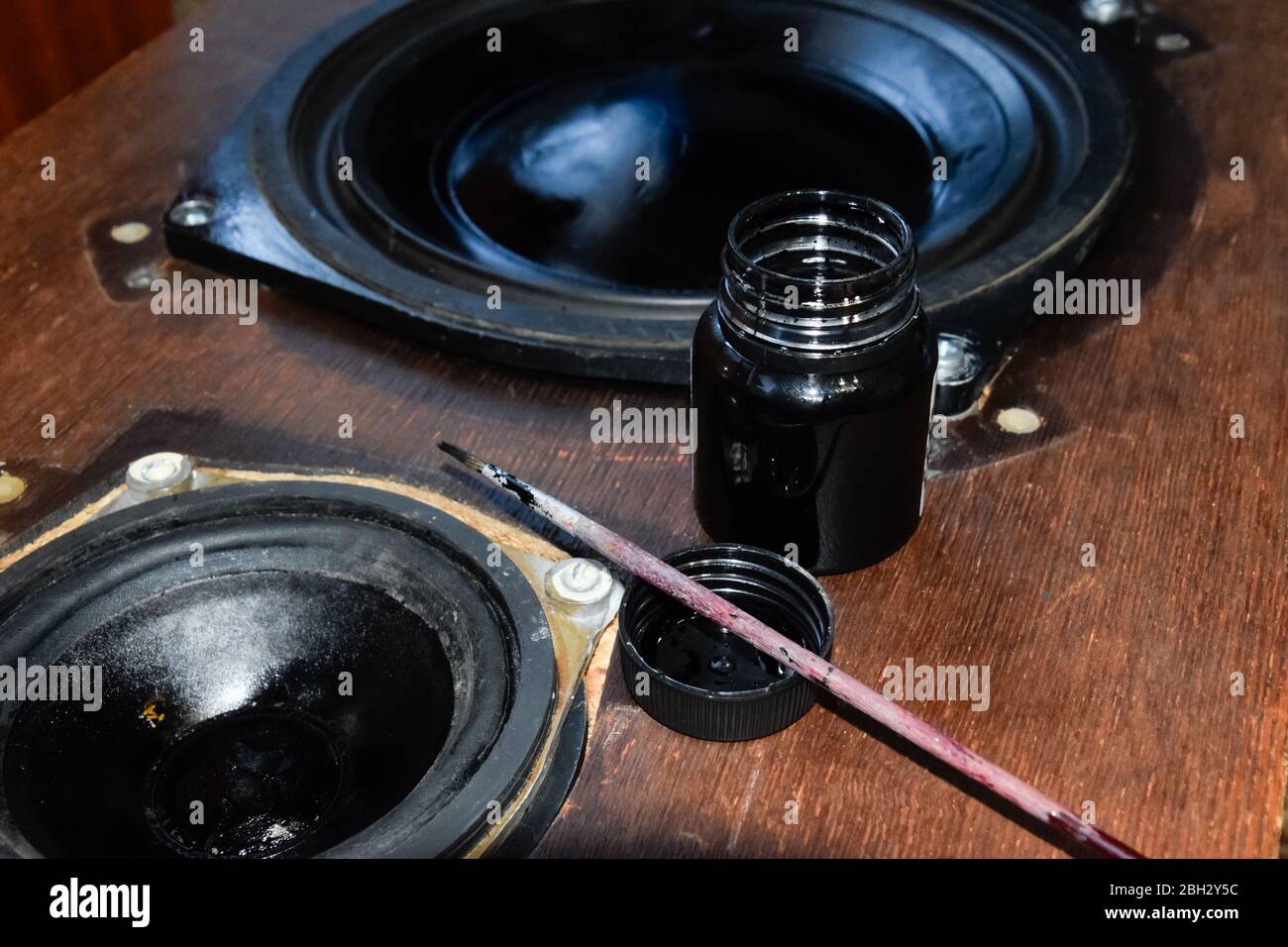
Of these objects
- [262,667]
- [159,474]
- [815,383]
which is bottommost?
[262,667]

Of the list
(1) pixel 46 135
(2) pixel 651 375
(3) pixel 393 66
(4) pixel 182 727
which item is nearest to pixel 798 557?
(2) pixel 651 375

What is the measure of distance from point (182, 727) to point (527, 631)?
319mm

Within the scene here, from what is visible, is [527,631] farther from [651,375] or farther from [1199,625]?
[1199,625]

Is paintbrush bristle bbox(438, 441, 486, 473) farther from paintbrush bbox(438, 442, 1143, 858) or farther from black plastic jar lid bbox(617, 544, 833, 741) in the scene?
black plastic jar lid bbox(617, 544, 833, 741)

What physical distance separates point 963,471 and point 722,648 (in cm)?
33

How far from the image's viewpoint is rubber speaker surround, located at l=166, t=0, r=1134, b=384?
1.33 meters

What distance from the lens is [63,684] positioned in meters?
1.02

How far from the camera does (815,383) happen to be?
984 millimetres

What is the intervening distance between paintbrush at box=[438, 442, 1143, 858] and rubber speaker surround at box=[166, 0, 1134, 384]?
0.96ft

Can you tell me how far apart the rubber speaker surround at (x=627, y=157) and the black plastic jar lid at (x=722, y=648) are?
0.30m

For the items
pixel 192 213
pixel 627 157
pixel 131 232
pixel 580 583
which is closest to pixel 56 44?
pixel 131 232

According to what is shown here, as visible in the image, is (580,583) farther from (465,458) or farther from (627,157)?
(627,157)

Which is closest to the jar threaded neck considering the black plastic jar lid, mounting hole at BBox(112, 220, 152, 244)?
the black plastic jar lid
